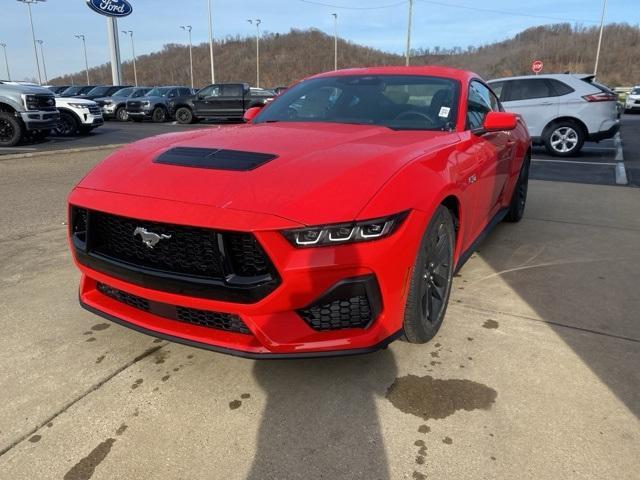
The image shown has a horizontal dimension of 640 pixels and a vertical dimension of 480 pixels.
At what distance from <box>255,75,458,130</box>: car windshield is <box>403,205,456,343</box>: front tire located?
0.82 meters

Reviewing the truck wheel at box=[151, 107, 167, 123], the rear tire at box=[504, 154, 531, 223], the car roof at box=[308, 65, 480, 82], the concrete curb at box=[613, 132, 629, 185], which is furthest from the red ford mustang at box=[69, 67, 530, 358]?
the truck wheel at box=[151, 107, 167, 123]

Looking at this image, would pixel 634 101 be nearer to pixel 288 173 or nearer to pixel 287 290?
pixel 288 173

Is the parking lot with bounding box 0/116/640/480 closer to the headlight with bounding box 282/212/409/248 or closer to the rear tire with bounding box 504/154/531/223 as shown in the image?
the headlight with bounding box 282/212/409/248

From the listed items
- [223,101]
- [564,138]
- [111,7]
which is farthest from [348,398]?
[111,7]

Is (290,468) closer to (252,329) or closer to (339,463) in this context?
(339,463)

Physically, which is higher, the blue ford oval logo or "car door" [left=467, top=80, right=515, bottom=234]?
the blue ford oval logo

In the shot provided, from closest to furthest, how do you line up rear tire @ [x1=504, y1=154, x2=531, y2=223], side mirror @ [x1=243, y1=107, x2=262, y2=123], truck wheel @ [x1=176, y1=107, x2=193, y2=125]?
A: 1. side mirror @ [x1=243, y1=107, x2=262, y2=123]
2. rear tire @ [x1=504, y1=154, x2=531, y2=223]
3. truck wheel @ [x1=176, y1=107, x2=193, y2=125]

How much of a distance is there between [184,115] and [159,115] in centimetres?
113

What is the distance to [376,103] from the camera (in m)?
3.44

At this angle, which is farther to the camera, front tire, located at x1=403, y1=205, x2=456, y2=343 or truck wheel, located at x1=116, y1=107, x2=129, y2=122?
truck wheel, located at x1=116, y1=107, x2=129, y2=122

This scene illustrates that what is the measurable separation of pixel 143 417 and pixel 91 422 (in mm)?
209

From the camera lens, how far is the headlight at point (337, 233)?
76.6 inches

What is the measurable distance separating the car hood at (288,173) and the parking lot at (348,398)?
0.88m

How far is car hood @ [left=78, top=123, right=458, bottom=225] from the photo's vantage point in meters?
1.99
